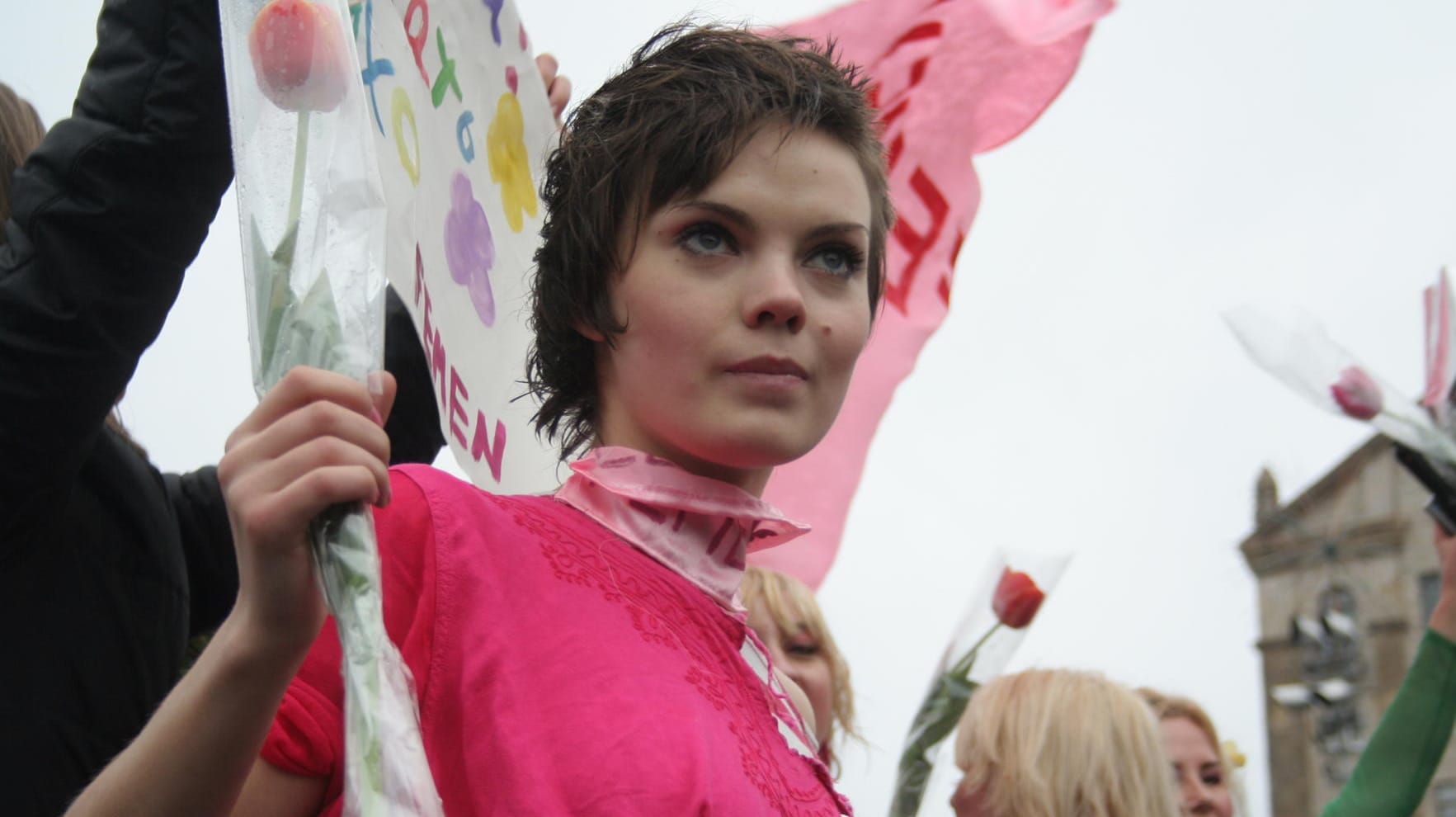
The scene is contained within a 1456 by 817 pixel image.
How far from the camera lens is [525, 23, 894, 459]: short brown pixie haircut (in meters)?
1.55

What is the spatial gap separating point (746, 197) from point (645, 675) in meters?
0.47

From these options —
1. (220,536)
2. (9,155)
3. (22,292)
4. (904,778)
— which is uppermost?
(9,155)

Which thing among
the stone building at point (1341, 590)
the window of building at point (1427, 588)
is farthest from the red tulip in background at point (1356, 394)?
the window of building at point (1427, 588)

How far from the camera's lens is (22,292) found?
1.51 meters

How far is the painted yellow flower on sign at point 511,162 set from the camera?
6.94 feet

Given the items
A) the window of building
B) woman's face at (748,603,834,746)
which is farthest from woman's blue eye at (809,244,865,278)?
the window of building

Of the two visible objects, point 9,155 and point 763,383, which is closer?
point 763,383

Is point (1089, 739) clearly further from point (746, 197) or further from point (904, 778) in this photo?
point (746, 197)

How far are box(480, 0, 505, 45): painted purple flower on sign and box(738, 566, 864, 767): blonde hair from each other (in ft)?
4.98

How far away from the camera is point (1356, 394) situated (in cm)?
255

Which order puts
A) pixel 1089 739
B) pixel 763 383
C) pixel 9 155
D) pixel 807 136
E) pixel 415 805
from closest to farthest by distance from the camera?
pixel 415 805, pixel 763 383, pixel 807 136, pixel 9 155, pixel 1089 739

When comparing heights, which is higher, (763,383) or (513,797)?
(763,383)

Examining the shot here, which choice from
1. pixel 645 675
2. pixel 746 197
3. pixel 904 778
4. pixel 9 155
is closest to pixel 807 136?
pixel 746 197

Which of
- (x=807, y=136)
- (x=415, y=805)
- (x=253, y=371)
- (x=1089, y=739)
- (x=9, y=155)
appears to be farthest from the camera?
(x=1089, y=739)
